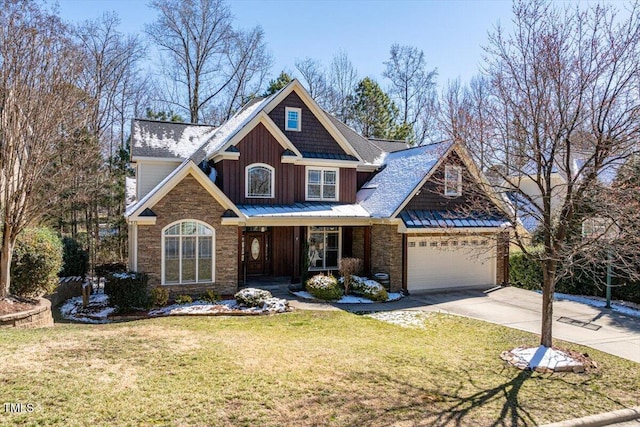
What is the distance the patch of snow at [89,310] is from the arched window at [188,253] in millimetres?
Answer: 2049

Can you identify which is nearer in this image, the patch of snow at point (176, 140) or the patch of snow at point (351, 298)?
the patch of snow at point (351, 298)

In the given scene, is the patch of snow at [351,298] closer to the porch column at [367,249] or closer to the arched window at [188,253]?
the porch column at [367,249]

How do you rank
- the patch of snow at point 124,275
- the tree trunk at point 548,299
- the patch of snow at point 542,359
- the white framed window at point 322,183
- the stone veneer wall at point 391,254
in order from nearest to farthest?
1. the patch of snow at point 542,359
2. the tree trunk at point 548,299
3. the patch of snow at point 124,275
4. the stone veneer wall at point 391,254
5. the white framed window at point 322,183

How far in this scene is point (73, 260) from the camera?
65.3 ft

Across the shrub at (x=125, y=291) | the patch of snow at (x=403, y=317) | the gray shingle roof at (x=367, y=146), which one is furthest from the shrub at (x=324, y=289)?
the gray shingle roof at (x=367, y=146)

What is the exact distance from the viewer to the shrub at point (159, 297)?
14.0 m

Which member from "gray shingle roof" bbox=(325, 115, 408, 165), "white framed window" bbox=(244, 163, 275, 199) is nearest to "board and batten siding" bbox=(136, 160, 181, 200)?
"white framed window" bbox=(244, 163, 275, 199)

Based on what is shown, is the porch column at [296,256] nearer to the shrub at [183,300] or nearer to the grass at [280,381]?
the shrub at [183,300]

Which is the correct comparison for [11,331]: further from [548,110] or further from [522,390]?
[548,110]

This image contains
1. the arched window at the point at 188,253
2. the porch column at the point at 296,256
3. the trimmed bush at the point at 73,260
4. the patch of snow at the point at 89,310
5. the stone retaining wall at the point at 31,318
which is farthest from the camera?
the trimmed bush at the point at 73,260

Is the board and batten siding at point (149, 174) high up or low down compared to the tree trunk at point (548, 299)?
up

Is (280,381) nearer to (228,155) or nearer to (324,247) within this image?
(228,155)

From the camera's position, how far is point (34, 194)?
39.1ft

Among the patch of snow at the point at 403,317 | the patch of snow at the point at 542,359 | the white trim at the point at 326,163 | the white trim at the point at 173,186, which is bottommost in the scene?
the patch of snow at the point at 403,317
